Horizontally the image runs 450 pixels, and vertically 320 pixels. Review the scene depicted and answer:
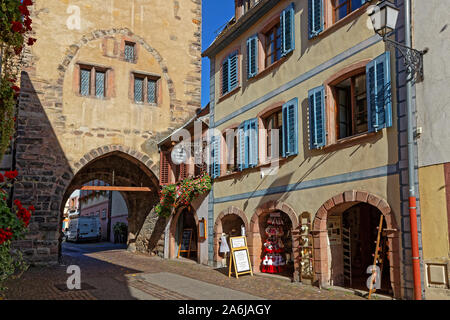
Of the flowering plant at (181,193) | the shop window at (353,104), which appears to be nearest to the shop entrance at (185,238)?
the flowering plant at (181,193)

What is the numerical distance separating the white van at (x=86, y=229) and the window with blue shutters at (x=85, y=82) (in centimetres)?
1544

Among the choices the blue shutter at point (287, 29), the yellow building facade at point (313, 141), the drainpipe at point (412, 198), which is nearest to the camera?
the drainpipe at point (412, 198)

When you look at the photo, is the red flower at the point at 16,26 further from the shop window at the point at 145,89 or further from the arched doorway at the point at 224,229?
the shop window at the point at 145,89

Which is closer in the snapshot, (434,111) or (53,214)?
(434,111)

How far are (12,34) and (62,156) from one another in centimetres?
1126

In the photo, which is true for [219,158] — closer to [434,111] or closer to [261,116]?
[261,116]

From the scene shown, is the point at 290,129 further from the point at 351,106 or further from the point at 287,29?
the point at 287,29

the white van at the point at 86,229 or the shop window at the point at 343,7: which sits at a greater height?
the shop window at the point at 343,7

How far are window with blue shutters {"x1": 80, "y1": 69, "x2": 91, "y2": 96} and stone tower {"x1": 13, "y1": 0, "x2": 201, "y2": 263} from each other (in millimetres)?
39

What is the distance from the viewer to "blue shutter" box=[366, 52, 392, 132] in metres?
8.00

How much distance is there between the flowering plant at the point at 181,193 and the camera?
47.8 feet

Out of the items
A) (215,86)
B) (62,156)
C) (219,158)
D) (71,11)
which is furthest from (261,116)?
(71,11)

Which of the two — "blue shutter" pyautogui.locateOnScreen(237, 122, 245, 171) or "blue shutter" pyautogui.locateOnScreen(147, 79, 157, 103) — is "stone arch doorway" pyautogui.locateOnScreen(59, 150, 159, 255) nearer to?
"blue shutter" pyautogui.locateOnScreen(147, 79, 157, 103)

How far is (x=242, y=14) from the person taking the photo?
45.0 feet
